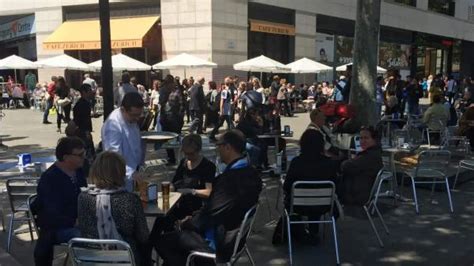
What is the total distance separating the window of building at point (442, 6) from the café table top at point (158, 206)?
147 ft

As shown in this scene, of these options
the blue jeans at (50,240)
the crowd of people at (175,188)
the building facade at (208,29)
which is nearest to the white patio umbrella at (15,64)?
the building facade at (208,29)

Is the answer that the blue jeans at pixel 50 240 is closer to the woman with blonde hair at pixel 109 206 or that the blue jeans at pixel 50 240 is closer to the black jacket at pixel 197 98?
the woman with blonde hair at pixel 109 206

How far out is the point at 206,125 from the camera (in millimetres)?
15859

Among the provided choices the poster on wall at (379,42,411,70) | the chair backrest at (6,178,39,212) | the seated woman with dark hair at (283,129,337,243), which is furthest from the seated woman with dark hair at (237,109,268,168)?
the poster on wall at (379,42,411,70)

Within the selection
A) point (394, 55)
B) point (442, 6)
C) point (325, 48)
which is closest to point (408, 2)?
Result: point (394, 55)

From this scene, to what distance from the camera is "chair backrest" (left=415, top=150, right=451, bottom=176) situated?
6844mm

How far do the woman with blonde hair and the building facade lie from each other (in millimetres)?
19129

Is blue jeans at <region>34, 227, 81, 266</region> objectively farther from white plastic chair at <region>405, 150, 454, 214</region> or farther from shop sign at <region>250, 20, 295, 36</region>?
shop sign at <region>250, 20, 295, 36</region>

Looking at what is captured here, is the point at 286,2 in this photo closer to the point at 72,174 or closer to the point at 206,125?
the point at 206,125

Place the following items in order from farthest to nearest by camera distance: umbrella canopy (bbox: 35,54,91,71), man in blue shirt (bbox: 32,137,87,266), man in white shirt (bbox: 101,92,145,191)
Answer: umbrella canopy (bbox: 35,54,91,71) → man in white shirt (bbox: 101,92,145,191) → man in blue shirt (bbox: 32,137,87,266)

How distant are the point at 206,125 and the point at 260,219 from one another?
949cm

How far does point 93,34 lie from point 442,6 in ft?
113

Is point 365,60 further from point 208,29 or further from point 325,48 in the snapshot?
point 325,48

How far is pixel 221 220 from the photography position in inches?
150
